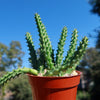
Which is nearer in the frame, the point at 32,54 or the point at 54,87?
the point at 54,87

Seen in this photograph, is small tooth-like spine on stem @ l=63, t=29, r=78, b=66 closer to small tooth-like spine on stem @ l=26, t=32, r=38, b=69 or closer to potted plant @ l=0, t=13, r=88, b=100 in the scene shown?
potted plant @ l=0, t=13, r=88, b=100

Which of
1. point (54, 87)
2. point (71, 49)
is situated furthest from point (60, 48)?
point (54, 87)

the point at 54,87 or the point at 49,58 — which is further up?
the point at 49,58

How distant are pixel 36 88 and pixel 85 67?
8.81 m

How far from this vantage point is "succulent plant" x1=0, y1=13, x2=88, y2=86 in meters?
0.50

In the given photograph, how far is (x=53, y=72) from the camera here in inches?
20.2

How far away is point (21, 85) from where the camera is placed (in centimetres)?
631

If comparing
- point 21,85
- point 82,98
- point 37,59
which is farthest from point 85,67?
point 37,59

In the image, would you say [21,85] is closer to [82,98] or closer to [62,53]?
[82,98]

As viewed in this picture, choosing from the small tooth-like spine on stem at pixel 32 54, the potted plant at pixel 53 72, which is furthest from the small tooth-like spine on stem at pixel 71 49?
the small tooth-like spine on stem at pixel 32 54

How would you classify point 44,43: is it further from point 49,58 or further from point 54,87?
point 54,87

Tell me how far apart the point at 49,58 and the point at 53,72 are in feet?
0.21

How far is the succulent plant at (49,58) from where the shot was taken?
1.65 ft

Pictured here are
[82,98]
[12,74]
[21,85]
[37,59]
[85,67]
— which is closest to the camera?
[12,74]
